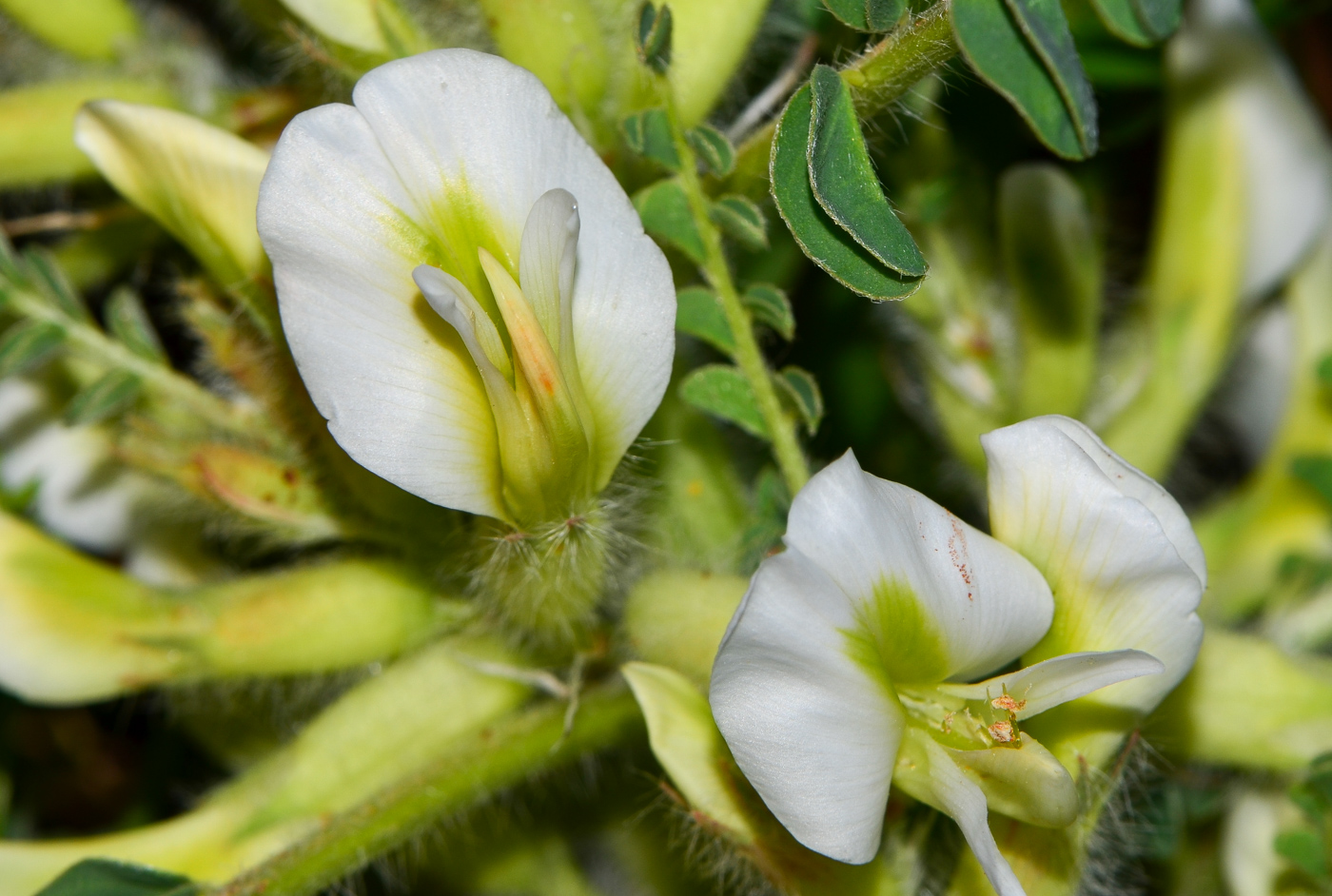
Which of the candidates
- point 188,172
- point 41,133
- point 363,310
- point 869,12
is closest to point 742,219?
point 869,12

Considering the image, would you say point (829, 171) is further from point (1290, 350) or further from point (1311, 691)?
point (1290, 350)

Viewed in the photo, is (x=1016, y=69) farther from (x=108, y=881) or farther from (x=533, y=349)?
(x=108, y=881)

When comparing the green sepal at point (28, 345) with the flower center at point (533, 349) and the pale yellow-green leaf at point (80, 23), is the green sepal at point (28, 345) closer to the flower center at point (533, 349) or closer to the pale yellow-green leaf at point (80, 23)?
the pale yellow-green leaf at point (80, 23)

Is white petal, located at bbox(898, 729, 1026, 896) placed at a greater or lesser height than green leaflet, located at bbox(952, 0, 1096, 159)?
lesser

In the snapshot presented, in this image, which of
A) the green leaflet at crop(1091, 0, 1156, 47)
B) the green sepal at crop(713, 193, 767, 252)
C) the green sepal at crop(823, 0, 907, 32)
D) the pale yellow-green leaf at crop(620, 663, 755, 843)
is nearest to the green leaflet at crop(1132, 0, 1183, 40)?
the green leaflet at crop(1091, 0, 1156, 47)

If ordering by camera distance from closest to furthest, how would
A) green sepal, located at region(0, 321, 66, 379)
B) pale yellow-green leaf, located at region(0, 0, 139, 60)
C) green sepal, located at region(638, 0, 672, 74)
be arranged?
green sepal, located at region(638, 0, 672, 74) → green sepal, located at region(0, 321, 66, 379) → pale yellow-green leaf, located at region(0, 0, 139, 60)

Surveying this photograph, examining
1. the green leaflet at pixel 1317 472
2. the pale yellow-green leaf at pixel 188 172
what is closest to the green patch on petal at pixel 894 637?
the pale yellow-green leaf at pixel 188 172

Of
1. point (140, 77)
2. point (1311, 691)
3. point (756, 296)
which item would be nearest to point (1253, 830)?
point (1311, 691)

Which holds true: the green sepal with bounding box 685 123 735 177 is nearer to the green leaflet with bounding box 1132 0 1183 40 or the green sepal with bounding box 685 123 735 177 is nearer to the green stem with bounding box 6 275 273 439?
the green leaflet with bounding box 1132 0 1183 40
